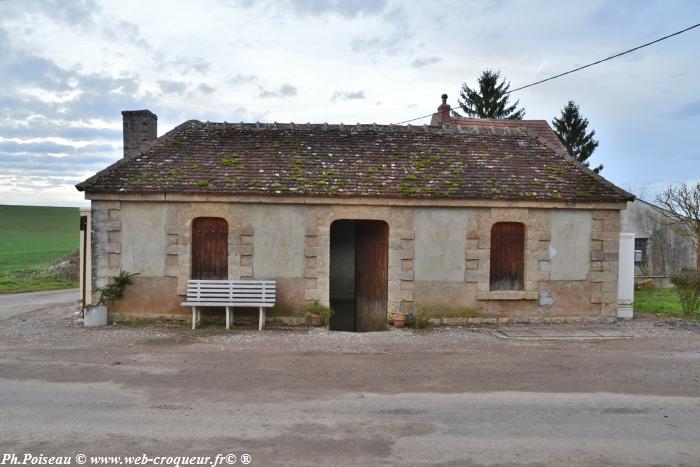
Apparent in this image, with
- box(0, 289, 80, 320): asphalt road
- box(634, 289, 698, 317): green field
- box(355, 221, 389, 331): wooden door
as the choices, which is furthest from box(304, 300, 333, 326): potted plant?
box(634, 289, 698, 317): green field

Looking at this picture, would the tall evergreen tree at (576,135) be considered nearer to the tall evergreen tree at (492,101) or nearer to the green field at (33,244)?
the tall evergreen tree at (492,101)

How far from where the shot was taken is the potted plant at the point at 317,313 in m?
11.4

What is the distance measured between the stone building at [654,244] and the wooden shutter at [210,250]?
20481mm

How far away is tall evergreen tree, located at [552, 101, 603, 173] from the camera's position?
3369 cm

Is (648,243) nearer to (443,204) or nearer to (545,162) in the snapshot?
(545,162)

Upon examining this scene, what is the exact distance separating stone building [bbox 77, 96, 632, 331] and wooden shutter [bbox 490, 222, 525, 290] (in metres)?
0.03

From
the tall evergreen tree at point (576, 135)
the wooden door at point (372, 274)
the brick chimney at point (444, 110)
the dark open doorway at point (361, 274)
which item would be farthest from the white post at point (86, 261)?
the tall evergreen tree at point (576, 135)

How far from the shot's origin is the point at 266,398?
6332 millimetres

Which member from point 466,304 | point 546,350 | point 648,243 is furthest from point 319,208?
point 648,243

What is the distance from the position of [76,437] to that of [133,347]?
4.37 m

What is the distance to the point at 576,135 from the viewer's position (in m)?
33.8

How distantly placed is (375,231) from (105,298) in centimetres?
666

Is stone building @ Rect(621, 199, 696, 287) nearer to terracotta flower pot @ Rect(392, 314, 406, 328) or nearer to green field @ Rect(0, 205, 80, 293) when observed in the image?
terracotta flower pot @ Rect(392, 314, 406, 328)

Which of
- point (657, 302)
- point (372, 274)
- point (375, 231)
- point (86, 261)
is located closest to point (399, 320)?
point (372, 274)
